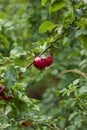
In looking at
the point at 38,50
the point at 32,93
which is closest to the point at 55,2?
the point at 38,50

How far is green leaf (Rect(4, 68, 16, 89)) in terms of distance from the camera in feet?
4.88

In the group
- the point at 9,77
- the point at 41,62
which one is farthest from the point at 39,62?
the point at 9,77

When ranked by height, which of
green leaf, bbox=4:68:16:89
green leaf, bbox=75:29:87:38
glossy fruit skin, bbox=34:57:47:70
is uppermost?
green leaf, bbox=75:29:87:38

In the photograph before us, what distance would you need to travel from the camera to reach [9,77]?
4.91 feet

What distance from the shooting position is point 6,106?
1.73 metres

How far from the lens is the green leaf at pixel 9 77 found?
1.49m

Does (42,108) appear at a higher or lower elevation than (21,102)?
higher

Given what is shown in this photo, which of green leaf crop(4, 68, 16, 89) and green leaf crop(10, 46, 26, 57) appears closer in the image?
green leaf crop(4, 68, 16, 89)

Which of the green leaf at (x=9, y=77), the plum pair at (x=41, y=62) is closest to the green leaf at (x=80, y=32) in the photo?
the plum pair at (x=41, y=62)

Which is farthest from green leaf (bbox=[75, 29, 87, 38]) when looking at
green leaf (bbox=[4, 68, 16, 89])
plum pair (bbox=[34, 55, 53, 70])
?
green leaf (bbox=[4, 68, 16, 89])

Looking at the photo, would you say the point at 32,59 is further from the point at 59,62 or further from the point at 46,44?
the point at 59,62

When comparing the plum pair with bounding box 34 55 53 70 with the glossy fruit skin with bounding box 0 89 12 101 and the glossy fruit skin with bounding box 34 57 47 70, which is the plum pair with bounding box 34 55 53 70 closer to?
the glossy fruit skin with bounding box 34 57 47 70

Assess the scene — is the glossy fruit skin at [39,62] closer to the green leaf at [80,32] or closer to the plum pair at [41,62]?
the plum pair at [41,62]

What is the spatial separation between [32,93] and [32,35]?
69.7 inches
